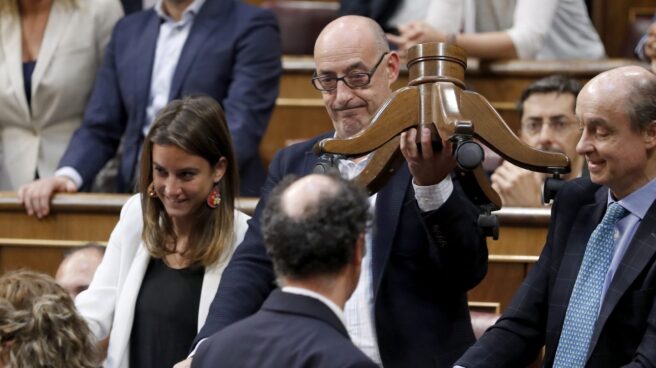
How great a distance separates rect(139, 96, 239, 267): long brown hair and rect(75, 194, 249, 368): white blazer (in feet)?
0.10

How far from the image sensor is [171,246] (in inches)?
88.4

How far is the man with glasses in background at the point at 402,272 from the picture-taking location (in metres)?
1.90

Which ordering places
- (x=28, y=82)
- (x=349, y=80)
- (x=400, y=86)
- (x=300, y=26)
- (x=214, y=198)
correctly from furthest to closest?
(x=300, y=26) → (x=400, y=86) → (x=28, y=82) → (x=214, y=198) → (x=349, y=80)

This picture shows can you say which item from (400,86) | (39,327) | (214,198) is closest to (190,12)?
(400,86)

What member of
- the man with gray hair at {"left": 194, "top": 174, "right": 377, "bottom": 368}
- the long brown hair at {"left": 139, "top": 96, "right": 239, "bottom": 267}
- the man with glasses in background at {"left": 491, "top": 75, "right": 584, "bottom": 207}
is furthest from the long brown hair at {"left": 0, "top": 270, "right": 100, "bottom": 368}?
the man with glasses in background at {"left": 491, "top": 75, "right": 584, "bottom": 207}

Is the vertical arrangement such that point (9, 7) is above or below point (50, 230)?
above

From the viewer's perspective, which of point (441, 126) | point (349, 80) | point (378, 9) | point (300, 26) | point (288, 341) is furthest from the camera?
point (300, 26)

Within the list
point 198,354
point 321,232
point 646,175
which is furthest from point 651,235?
point 198,354

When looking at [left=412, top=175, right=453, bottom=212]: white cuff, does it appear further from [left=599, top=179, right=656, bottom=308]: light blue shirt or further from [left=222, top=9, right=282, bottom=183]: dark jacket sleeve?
[left=222, top=9, right=282, bottom=183]: dark jacket sleeve

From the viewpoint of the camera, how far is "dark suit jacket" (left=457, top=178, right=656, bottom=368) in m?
1.74

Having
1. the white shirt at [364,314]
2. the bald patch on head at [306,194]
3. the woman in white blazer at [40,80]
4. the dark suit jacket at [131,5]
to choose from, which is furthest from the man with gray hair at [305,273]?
the dark suit jacket at [131,5]

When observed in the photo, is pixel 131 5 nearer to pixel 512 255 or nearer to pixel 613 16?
pixel 512 255

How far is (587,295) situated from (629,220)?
125 millimetres

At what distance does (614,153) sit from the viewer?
5.85 ft
